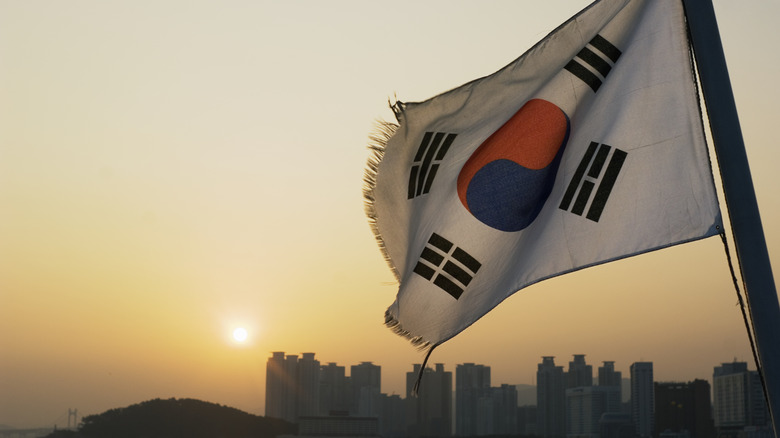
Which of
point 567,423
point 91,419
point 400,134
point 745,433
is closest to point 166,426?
point 91,419

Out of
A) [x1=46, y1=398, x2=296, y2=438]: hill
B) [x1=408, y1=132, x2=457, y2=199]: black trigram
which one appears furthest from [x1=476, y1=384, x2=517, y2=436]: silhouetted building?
[x1=408, y1=132, x2=457, y2=199]: black trigram

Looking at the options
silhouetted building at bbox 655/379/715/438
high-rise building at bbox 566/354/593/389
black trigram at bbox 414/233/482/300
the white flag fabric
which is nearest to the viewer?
the white flag fabric

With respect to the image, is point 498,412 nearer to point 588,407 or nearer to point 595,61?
point 588,407

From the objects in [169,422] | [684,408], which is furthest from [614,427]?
[169,422]

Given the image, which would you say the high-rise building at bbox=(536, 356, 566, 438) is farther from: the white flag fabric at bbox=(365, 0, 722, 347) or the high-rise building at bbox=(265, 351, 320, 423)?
the white flag fabric at bbox=(365, 0, 722, 347)

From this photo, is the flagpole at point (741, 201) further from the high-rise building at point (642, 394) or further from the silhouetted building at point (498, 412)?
the silhouetted building at point (498, 412)

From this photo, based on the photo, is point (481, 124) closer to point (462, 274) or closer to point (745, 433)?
point (462, 274)

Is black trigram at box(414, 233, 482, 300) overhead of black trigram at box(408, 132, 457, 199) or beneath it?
beneath
